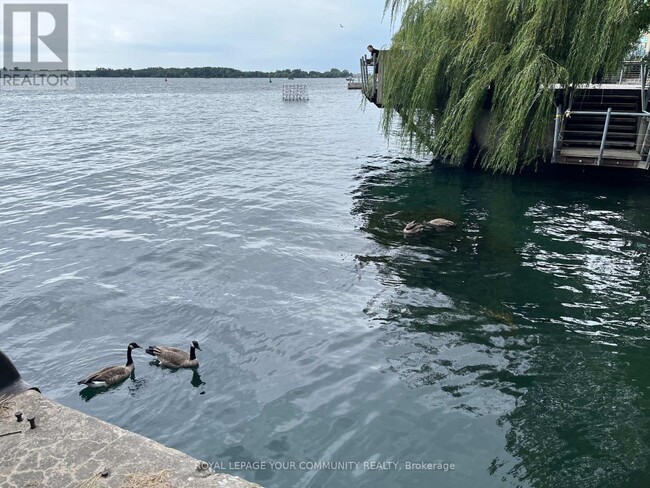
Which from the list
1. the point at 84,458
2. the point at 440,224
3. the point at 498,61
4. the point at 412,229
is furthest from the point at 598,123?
the point at 84,458

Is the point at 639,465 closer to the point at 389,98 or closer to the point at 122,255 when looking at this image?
the point at 122,255

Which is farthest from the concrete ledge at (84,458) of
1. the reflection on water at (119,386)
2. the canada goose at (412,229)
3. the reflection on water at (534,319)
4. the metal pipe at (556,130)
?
the metal pipe at (556,130)

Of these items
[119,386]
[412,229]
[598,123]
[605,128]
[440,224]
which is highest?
[598,123]

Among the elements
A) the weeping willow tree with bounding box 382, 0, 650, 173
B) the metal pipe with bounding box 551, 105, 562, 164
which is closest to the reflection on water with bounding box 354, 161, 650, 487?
the metal pipe with bounding box 551, 105, 562, 164

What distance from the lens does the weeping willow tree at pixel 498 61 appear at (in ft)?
62.8

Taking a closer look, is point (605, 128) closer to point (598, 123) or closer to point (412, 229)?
point (598, 123)

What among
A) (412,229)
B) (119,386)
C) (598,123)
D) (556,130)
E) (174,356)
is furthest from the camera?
(598,123)

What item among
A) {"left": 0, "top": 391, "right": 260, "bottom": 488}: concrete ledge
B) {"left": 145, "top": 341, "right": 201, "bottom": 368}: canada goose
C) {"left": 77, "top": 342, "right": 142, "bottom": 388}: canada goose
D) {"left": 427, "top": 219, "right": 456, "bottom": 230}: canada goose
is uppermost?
{"left": 427, "top": 219, "right": 456, "bottom": 230}: canada goose

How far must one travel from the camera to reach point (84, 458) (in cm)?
618

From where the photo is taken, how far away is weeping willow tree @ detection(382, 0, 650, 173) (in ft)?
62.8

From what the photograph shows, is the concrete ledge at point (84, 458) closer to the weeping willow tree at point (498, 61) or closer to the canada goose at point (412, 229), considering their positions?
the canada goose at point (412, 229)

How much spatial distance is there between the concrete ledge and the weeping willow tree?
17.9 m

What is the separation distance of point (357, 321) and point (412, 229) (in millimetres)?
6173

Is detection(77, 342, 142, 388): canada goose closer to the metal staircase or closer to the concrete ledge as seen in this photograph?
the concrete ledge
